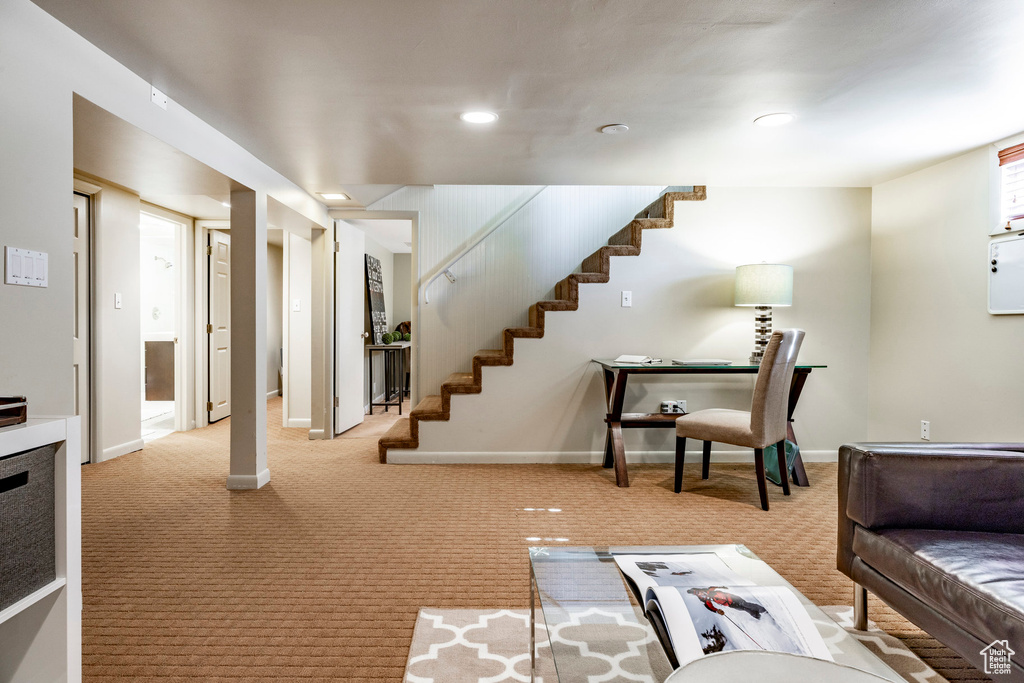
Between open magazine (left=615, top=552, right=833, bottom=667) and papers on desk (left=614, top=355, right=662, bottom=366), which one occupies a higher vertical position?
papers on desk (left=614, top=355, right=662, bottom=366)

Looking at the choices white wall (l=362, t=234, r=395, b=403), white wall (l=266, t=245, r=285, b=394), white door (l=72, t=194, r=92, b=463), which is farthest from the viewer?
white wall (l=266, t=245, r=285, b=394)

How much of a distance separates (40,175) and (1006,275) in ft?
14.0

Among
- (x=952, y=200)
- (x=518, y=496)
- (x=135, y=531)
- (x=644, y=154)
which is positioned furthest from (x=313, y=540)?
(x=952, y=200)

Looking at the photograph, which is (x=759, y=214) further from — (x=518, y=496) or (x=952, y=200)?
(x=518, y=496)

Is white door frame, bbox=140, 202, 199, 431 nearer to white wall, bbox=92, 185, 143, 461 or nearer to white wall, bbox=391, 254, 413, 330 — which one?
white wall, bbox=92, 185, 143, 461

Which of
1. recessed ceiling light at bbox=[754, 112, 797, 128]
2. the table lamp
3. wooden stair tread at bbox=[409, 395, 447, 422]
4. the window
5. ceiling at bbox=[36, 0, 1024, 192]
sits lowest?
wooden stair tread at bbox=[409, 395, 447, 422]

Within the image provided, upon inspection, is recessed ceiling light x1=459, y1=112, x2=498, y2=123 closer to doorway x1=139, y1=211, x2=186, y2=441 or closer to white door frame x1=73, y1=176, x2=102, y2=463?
white door frame x1=73, y1=176, x2=102, y2=463

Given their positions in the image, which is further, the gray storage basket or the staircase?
the staircase

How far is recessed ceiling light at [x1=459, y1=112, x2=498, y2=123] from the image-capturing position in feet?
8.22

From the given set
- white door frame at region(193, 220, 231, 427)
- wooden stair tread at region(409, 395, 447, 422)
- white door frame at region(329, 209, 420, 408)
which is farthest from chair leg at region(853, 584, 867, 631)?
white door frame at region(193, 220, 231, 427)

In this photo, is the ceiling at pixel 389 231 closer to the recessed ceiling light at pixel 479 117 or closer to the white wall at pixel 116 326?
the white wall at pixel 116 326

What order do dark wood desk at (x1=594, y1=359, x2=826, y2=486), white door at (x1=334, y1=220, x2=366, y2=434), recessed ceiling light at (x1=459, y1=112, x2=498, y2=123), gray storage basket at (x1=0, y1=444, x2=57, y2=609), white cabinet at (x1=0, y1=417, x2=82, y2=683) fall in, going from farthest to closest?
1. white door at (x1=334, y1=220, x2=366, y2=434)
2. dark wood desk at (x1=594, y1=359, x2=826, y2=486)
3. recessed ceiling light at (x1=459, y1=112, x2=498, y2=123)
4. white cabinet at (x1=0, y1=417, x2=82, y2=683)
5. gray storage basket at (x1=0, y1=444, x2=57, y2=609)

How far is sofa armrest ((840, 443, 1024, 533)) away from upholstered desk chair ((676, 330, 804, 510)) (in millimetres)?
1300

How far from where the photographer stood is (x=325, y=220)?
453 centimetres
